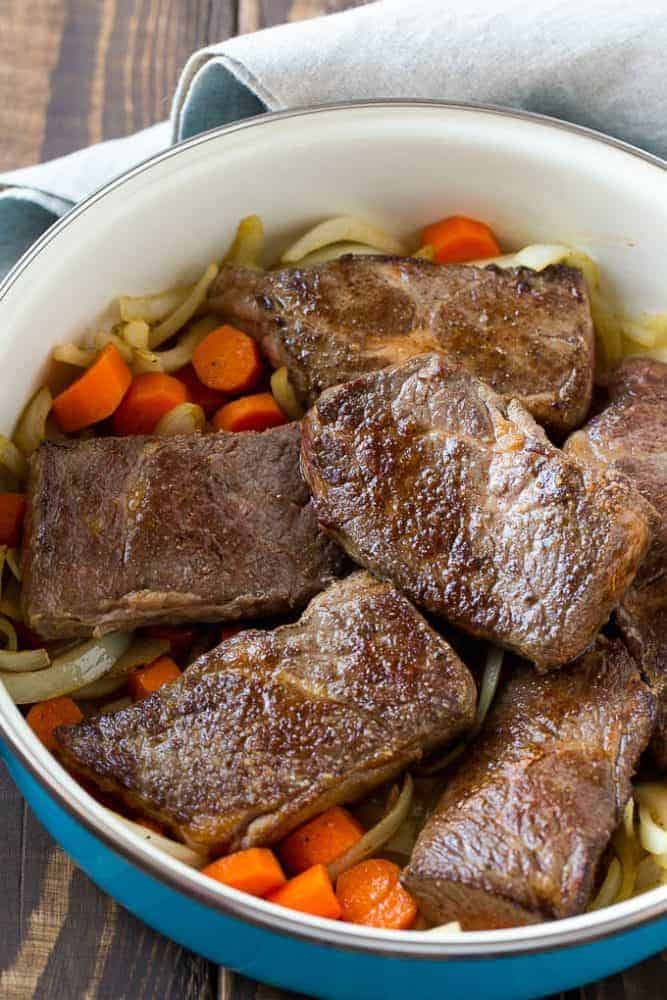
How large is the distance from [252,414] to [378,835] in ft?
4.36

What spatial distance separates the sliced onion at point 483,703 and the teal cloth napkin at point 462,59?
5.85 feet

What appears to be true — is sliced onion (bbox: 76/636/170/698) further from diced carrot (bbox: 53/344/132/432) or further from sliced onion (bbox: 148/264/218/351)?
sliced onion (bbox: 148/264/218/351)

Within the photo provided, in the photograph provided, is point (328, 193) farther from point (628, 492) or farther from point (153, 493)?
point (628, 492)

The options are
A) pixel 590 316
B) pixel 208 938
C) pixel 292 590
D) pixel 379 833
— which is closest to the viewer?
pixel 208 938

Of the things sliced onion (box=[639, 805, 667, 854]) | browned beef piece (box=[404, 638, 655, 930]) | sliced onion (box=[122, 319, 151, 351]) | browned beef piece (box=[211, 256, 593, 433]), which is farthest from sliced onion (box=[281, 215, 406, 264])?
sliced onion (box=[639, 805, 667, 854])

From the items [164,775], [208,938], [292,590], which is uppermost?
[292,590]

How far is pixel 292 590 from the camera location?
3.31 metres

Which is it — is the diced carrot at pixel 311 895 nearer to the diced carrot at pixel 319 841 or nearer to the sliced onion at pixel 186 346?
the diced carrot at pixel 319 841

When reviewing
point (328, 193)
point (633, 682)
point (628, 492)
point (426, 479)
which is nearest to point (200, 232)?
point (328, 193)

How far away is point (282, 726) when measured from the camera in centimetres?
300

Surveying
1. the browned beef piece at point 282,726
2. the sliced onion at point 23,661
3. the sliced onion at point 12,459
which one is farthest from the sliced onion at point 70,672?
the sliced onion at point 12,459

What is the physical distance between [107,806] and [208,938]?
0.46m

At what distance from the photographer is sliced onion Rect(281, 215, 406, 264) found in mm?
3893

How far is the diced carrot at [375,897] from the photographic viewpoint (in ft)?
9.66
